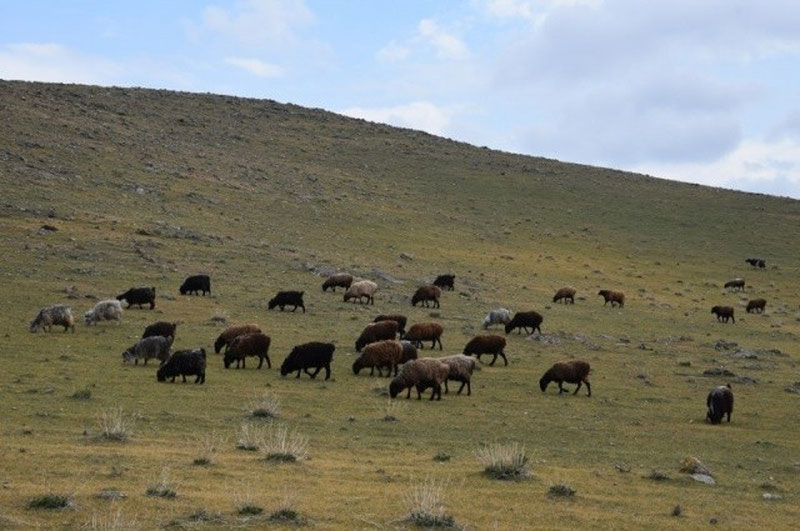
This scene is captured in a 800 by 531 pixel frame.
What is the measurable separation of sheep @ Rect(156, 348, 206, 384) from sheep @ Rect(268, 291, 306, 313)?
13.4m

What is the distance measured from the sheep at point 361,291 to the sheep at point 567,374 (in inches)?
619

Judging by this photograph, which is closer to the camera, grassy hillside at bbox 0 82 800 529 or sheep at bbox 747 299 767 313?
grassy hillside at bbox 0 82 800 529

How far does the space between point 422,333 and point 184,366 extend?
9748 mm

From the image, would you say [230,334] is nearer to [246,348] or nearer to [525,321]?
[246,348]

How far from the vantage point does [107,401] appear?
20266 millimetres

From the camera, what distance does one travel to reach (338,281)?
43.7 m

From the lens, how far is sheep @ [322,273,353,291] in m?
43.5

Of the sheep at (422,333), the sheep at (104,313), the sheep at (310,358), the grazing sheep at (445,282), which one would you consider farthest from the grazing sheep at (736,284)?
the sheep at (104,313)

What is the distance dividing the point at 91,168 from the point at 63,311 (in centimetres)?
3672

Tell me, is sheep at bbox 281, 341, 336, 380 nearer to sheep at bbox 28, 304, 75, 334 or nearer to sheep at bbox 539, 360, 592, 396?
sheep at bbox 539, 360, 592, 396

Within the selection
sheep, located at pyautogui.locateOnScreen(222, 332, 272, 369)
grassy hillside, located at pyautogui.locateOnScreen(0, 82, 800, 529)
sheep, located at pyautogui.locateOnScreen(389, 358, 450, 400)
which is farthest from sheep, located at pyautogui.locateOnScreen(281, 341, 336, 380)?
sheep, located at pyautogui.locateOnScreen(389, 358, 450, 400)

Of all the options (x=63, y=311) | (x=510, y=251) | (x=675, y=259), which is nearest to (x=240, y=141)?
(x=510, y=251)

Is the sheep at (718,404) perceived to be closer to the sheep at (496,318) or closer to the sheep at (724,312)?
the sheep at (496,318)

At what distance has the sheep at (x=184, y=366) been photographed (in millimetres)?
23812
